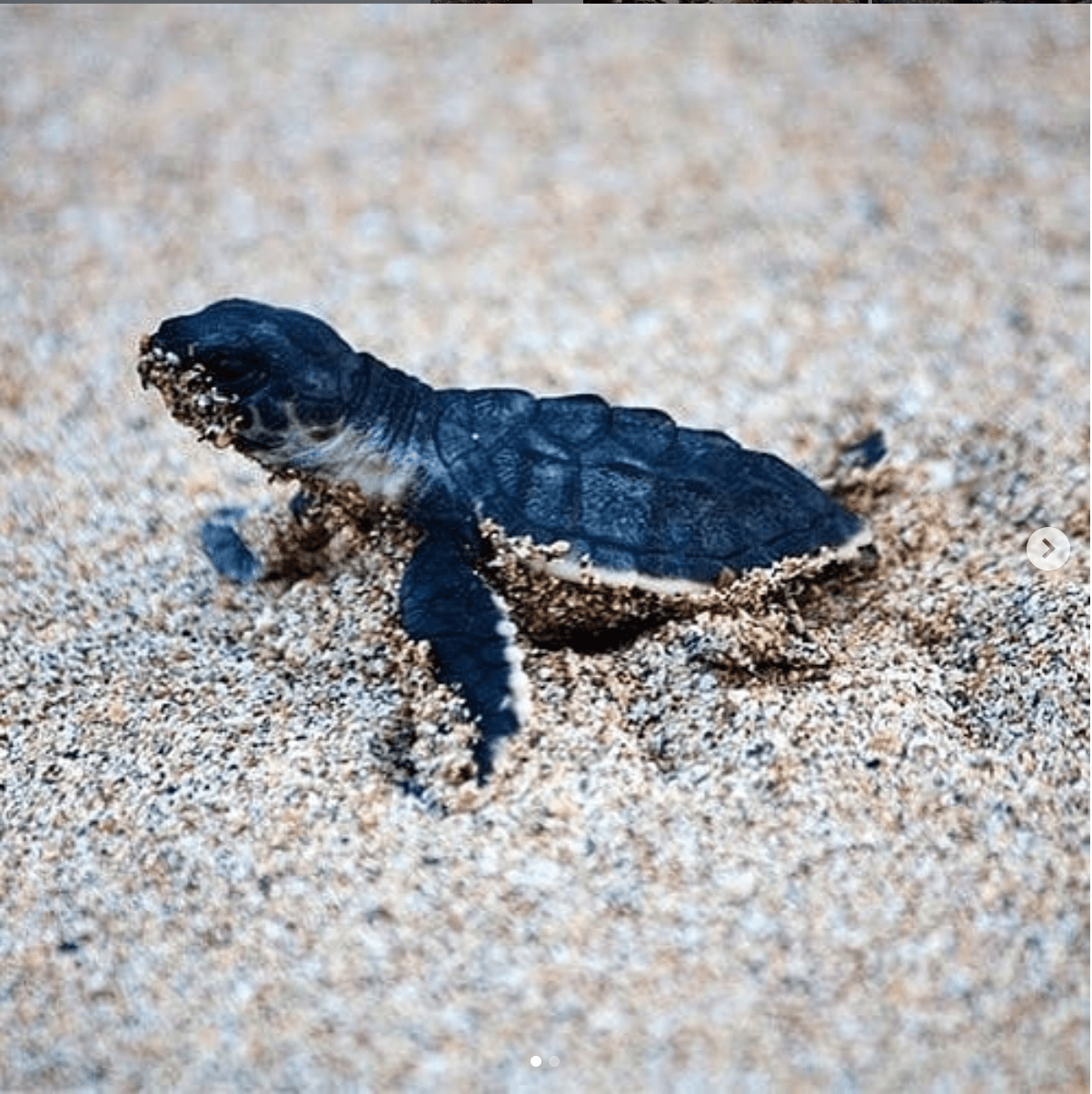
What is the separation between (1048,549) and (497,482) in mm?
809

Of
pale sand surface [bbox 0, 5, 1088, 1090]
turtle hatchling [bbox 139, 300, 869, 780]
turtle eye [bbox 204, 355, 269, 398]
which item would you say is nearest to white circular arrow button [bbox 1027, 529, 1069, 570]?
pale sand surface [bbox 0, 5, 1088, 1090]

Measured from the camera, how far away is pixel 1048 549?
212cm

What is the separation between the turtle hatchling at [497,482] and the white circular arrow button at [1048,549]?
0.30 meters

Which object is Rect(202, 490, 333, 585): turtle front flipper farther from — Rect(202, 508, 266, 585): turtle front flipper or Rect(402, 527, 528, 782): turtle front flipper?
Rect(402, 527, 528, 782): turtle front flipper

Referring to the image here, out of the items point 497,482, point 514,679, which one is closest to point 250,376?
point 497,482

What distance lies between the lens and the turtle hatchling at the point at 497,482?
1829mm

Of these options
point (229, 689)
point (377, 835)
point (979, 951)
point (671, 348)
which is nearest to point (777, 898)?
point (979, 951)

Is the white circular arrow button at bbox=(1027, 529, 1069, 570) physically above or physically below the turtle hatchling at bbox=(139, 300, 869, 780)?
below

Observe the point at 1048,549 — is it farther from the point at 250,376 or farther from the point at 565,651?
the point at 250,376

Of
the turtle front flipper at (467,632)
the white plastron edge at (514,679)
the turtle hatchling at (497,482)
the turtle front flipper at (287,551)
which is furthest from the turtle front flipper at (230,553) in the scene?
the white plastron edge at (514,679)

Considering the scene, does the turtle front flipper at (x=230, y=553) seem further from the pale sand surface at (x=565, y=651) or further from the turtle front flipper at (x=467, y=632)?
the turtle front flipper at (x=467, y=632)

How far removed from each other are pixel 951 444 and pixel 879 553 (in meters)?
0.37

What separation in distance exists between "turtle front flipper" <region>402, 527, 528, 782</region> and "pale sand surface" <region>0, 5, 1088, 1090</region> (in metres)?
0.03

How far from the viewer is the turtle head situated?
5.99ft
